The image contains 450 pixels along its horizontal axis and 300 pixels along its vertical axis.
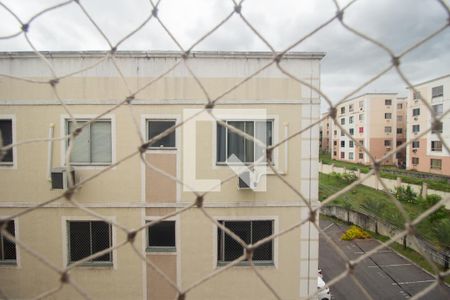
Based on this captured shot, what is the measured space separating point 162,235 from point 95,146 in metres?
1.14

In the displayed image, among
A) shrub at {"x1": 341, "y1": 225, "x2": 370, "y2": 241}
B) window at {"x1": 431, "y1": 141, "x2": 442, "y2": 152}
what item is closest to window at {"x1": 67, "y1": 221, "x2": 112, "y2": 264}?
shrub at {"x1": 341, "y1": 225, "x2": 370, "y2": 241}

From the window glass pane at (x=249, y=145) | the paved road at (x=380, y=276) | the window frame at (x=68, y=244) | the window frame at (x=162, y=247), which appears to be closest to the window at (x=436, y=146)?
the paved road at (x=380, y=276)

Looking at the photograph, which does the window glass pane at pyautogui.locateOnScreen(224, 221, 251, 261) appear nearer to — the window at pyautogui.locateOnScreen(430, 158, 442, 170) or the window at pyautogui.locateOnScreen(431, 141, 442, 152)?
the window at pyautogui.locateOnScreen(431, 141, 442, 152)

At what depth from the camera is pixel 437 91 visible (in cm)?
1225

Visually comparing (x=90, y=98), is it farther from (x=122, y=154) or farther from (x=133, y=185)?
(x=133, y=185)

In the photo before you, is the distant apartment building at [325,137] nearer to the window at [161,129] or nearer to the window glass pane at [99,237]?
the window at [161,129]

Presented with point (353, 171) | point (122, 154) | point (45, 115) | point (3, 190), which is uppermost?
point (45, 115)

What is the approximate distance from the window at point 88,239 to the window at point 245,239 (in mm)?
1156

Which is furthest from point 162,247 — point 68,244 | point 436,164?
point 436,164

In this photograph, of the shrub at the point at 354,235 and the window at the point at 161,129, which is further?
the shrub at the point at 354,235

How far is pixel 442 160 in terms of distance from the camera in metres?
12.8

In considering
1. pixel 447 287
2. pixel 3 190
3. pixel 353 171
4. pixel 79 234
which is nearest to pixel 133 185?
pixel 79 234

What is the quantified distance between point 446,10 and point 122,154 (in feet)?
8.49

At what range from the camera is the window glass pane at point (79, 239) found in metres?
2.76
